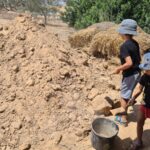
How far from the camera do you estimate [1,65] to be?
5762 millimetres

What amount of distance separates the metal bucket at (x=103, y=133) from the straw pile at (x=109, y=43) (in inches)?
155

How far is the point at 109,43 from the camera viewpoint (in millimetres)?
8312

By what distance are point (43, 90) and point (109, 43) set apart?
336 centimetres

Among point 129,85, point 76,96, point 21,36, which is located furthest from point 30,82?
point 129,85

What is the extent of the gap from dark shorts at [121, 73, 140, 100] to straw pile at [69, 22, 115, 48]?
14.6 feet

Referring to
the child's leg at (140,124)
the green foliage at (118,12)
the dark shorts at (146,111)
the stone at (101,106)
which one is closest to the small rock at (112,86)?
the stone at (101,106)

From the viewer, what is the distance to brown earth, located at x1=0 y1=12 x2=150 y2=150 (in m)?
4.77

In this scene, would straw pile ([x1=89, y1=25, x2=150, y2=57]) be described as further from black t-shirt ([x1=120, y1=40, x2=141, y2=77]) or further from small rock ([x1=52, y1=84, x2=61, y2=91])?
black t-shirt ([x1=120, y1=40, x2=141, y2=77])

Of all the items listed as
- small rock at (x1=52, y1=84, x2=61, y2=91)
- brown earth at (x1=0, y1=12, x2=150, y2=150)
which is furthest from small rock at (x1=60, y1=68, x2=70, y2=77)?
small rock at (x1=52, y1=84, x2=61, y2=91)

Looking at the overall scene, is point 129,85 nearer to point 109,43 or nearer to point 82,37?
point 109,43

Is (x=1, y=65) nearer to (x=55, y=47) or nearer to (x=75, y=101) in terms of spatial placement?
(x=55, y=47)

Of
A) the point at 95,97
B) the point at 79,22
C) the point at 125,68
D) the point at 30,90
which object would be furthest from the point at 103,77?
the point at 79,22

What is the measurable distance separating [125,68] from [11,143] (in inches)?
66.8

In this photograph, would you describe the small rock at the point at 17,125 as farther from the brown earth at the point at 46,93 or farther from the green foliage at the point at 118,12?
the green foliage at the point at 118,12
